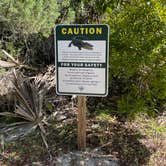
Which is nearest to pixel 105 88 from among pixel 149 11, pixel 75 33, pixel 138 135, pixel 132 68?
pixel 132 68

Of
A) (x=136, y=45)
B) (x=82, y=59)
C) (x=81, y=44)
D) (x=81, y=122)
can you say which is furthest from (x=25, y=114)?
(x=136, y=45)

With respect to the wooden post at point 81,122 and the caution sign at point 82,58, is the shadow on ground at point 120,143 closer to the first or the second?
the wooden post at point 81,122

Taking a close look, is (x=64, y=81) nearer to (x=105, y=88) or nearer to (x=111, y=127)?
(x=105, y=88)

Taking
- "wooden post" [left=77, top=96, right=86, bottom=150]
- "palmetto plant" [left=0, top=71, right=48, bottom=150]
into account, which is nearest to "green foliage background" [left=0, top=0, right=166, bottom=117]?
"wooden post" [left=77, top=96, right=86, bottom=150]

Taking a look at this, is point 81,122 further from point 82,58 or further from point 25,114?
point 25,114

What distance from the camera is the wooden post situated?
342cm

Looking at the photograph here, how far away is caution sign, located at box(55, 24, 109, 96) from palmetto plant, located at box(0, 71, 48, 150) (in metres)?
0.92

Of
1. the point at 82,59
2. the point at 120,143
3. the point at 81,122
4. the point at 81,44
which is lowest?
the point at 120,143

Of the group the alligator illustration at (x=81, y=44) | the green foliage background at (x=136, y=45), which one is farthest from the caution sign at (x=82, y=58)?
the green foliage background at (x=136, y=45)

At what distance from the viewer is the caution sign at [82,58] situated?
10.3ft

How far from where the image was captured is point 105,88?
3.26 meters

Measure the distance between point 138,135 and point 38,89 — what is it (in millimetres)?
1660

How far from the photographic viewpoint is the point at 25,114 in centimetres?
404

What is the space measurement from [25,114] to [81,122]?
94cm
